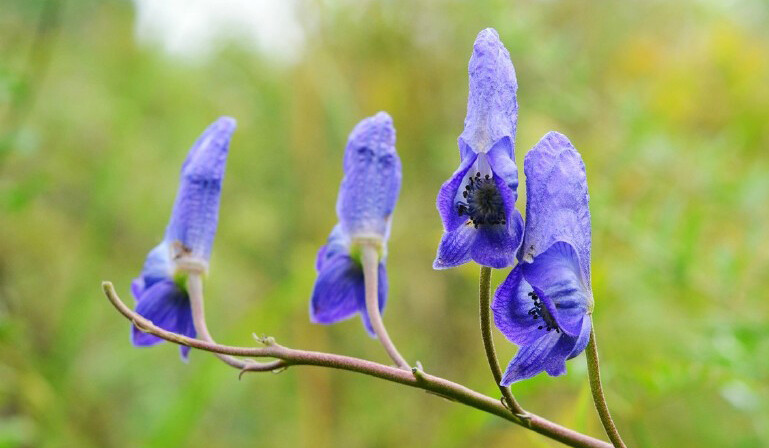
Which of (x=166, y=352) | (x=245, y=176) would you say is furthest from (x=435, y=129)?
(x=166, y=352)

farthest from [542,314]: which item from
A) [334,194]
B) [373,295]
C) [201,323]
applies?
[334,194]

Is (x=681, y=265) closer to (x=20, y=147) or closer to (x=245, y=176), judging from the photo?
(x=20, y=147)

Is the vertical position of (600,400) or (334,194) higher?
(334,194)

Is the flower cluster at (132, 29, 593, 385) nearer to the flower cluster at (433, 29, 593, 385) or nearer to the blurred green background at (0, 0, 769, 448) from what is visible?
the flower cluster at (433, 29, 593, 385)

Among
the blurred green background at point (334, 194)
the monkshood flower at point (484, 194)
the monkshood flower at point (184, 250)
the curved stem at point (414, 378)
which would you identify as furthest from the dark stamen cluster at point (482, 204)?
the blurred green background at point (334, 194)

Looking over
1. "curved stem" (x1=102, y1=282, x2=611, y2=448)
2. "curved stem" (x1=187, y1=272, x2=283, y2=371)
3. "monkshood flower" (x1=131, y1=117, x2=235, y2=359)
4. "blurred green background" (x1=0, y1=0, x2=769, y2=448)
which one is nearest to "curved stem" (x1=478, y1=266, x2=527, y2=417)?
"curved stem" (x1=102, y1=282, x2=611, y2=448)

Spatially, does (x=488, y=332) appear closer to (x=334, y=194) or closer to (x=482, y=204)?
(x=482, y=204)

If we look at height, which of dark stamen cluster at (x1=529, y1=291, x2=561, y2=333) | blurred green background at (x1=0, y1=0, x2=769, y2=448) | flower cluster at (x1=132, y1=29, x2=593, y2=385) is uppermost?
blurred green background at (x1=0, y1=0, x2=769, y2=448)

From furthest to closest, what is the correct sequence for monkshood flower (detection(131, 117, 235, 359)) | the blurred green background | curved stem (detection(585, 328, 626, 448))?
the blurred green background
monkshood flower (detection(131, 117, 235, 359))
curved stem (detection(585, 328, 626, 448))
